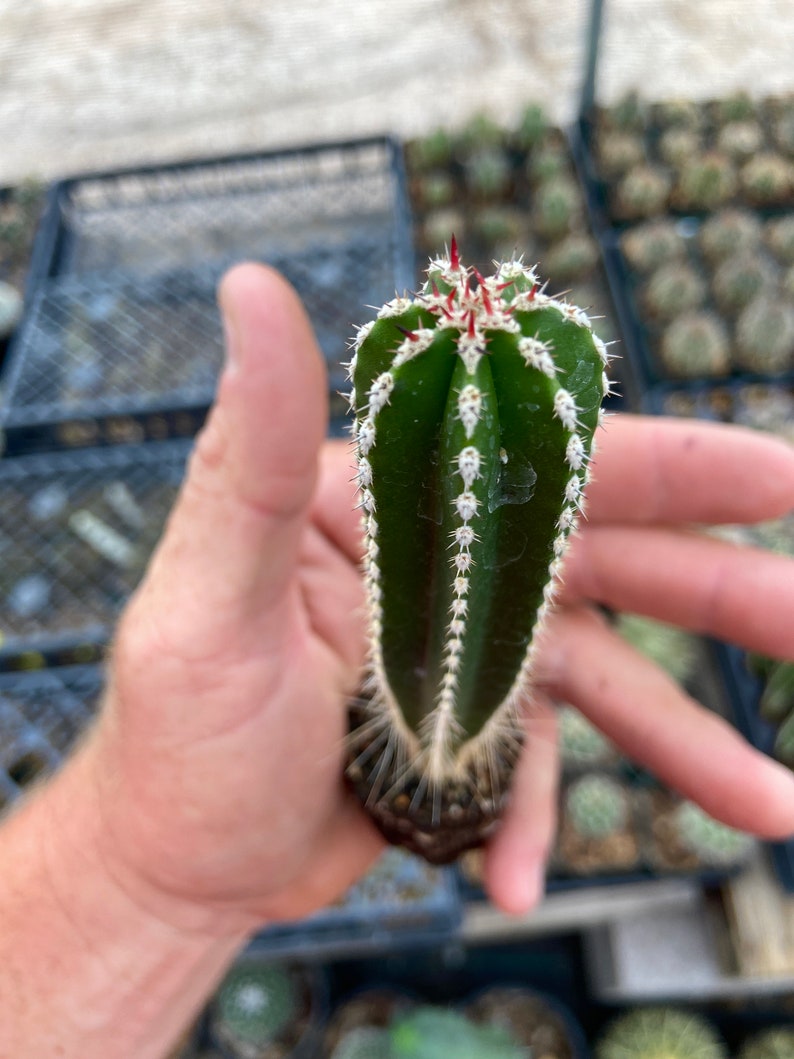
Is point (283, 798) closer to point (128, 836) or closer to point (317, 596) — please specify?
point (128, 836)

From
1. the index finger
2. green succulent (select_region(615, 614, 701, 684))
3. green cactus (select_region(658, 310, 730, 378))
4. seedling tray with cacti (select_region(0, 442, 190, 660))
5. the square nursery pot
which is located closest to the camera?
the index finger

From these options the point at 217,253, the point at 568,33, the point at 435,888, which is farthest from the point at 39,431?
the point at 568,33

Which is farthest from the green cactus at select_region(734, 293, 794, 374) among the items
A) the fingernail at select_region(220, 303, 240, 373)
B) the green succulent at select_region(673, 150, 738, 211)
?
the fingernail at select_region(220, 303, 240, 373)

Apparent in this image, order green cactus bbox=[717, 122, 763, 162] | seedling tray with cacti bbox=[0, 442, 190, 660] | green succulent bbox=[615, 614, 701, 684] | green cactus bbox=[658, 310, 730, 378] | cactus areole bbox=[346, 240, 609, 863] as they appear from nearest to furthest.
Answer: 1. cactus areole bbox=[346, 240, 609, 863]
2. green succulent bbox=[615, 614, 701, 684]
3. seedling tray with cacti bbox=[0, 442, 190, 660]
4. green cactus bbox=[658, 310, 730, 378]
5. green cactus bbox=[717, 122, 763, 162]

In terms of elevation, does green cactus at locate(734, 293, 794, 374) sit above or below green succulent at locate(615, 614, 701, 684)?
above

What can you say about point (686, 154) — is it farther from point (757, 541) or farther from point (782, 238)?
point (757, 541)

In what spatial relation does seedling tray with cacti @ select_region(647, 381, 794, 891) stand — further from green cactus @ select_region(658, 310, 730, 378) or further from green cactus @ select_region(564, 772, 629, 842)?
green cactus @ select_region(564, 772, 629, 842)

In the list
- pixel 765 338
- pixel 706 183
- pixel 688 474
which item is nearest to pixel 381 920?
pixel 688 474

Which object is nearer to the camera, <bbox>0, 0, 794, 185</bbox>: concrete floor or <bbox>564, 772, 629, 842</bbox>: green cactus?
<bbox>564, 772, 629, 842</bbox>: green cactus

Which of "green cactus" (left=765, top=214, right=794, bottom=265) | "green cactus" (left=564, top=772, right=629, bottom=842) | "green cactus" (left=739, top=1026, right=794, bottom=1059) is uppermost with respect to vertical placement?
"green cactus" (left=765, top=214, right=794, bottom=265)
